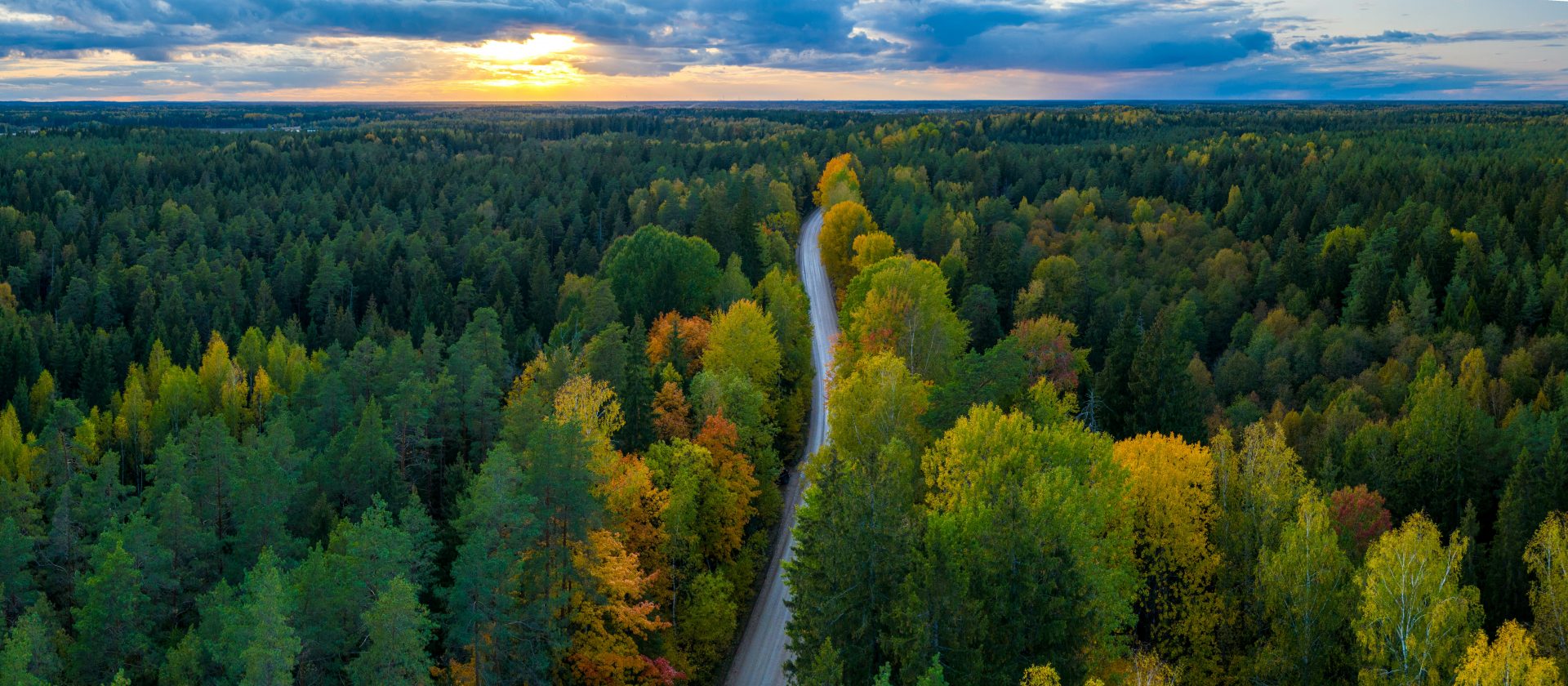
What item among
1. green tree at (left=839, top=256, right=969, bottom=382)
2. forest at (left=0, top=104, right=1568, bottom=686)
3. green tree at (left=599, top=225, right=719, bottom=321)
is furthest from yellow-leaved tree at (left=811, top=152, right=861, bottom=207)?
green tree at (left=839, top=256, right=969, bottom=382)

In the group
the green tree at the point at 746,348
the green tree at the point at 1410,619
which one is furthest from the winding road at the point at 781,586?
the green tree at the point at 1410,619

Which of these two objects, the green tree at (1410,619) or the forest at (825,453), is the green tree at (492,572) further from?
the green tree at (1410,619)

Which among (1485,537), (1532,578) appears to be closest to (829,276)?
(1485,537)

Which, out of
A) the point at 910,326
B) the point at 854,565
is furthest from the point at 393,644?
the point at 910,326

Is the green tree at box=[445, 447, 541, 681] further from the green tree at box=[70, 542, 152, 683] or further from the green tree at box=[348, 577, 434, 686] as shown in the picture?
the green tree at box=[70, 542, 152, 683]

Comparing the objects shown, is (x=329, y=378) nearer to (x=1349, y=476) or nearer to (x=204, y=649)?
(x=204, y=649)

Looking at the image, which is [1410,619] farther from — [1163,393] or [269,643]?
[269,643]
